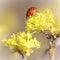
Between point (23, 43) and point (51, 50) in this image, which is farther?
point (51, 50)

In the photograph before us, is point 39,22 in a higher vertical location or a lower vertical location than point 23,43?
higher

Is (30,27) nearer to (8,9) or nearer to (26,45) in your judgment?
(26,45)

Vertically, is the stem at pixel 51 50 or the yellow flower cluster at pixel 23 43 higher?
the yellow flower cluster at pixel 23 43

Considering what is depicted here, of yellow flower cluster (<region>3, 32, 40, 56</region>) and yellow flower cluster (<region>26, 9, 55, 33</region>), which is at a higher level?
yellow flower cluster (<region>26, 9, 55, 33</region>)

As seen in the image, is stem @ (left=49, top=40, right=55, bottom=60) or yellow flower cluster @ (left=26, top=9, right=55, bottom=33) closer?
yellow flower cluster @ (left=26, top=9, right=55, bottom=33)

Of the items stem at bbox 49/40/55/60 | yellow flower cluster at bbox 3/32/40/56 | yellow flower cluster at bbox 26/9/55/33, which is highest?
yellow flower cluster at bbox 26/9/55/33

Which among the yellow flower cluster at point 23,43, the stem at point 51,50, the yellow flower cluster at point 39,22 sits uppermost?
the yellow flower cluster at point 39,22

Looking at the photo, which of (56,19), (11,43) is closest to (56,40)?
(56,19)

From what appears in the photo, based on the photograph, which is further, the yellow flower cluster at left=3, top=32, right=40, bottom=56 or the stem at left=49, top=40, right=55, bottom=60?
the stem at left=49, top=40, right=55, bottom=60

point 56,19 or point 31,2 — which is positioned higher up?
point 31,2

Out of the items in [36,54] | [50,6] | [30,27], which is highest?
[50,6]

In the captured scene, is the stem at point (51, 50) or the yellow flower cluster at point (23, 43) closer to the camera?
the yellow flower cluster at point (23, 43)
